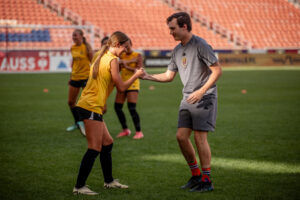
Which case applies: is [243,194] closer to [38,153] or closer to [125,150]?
[125,150]

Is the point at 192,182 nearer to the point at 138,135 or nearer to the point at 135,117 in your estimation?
the point at 138,135

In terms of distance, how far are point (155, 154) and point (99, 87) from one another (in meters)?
2.75

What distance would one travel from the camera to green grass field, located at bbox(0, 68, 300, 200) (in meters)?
5.30

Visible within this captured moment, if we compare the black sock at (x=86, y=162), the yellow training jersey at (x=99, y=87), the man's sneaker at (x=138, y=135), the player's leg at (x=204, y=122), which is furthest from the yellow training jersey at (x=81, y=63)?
the player's leg at (x=204, y=122)

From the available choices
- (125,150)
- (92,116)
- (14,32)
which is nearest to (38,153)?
(125,150)

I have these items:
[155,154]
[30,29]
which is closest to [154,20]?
[30,29]

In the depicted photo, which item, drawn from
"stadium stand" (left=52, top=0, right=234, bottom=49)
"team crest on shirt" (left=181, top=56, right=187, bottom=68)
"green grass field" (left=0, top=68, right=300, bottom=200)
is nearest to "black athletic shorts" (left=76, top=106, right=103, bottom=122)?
"green grass field" (left=0, top=68, right=300, bottom=200)

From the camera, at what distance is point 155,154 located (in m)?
7.44

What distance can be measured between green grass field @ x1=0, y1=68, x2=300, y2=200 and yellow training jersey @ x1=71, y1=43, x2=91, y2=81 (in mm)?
1273

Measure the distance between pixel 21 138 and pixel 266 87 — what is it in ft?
44.8

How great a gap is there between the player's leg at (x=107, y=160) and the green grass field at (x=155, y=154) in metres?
0.13

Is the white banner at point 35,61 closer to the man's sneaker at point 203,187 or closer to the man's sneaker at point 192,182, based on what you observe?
the man's sneaker at point 192,182

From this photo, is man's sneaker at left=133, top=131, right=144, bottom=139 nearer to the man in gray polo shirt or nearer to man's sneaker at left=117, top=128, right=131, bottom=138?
man's sneaker at left=117, top=128, right=131, bottom=138

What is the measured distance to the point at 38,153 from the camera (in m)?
7.48
